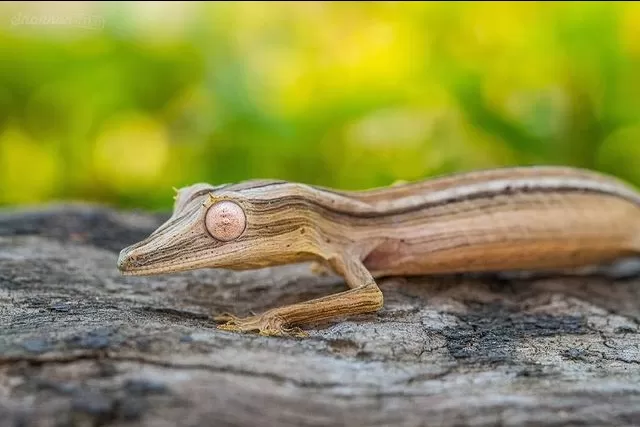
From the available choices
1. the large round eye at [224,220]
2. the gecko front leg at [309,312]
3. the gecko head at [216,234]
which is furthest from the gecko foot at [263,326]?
the large round eye at [224,220]

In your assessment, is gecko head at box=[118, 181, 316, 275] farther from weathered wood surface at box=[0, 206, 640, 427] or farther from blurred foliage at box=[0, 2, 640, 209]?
blurred foliage at box=[0, 2, 640, 209]

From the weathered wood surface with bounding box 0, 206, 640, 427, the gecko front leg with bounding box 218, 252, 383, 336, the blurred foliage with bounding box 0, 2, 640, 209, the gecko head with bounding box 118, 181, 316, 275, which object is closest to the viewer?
the weathered wood surface with bounding box 0, 206, 640, 427

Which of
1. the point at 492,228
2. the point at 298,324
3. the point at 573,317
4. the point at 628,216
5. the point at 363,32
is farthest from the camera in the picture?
the point at 363,32

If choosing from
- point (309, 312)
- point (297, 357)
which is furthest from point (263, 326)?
point (297, 357)

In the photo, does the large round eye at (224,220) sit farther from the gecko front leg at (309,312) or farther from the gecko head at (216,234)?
the gecko front leg at (309,312)

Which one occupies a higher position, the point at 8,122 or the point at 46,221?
the point at 8,122

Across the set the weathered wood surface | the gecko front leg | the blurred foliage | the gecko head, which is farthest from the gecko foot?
the blurred foliage

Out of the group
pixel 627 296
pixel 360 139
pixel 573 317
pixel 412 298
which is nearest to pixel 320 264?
pixel 412 298

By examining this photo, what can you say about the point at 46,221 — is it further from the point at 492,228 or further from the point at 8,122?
the point at 492,228
